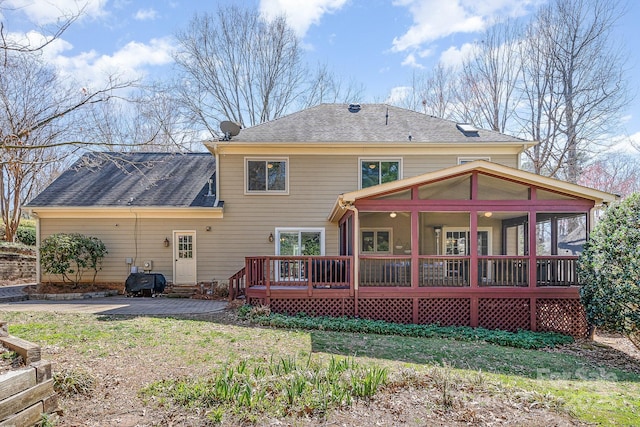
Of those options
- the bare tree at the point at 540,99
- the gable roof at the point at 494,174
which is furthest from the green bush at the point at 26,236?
the bare tree at the point at 540,99

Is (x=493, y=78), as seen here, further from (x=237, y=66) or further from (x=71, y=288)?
(x=71, y=288)

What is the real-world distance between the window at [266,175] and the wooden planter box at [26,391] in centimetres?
876

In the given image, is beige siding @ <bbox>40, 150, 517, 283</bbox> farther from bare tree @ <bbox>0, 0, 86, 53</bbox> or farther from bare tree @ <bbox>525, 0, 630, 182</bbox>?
bare tree @ <bbox>525, 0, 630, 182</bbox>

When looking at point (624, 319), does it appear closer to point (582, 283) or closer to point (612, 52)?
point (582, 283)

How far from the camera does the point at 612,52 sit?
639 inches

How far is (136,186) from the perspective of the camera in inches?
523

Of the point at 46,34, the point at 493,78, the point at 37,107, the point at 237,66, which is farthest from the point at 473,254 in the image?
the point at 237,66

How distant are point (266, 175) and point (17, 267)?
1120 cm

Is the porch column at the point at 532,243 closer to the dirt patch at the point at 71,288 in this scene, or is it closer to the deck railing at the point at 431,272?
the deck railing at the point at 431,272

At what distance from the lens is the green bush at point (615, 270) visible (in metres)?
6.77

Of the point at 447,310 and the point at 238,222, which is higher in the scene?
the point at 238,222

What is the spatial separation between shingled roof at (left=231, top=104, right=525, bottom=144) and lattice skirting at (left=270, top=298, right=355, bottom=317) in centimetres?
539

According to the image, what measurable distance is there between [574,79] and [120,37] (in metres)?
18.7

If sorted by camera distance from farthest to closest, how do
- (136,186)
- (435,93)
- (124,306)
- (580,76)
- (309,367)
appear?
(435,93) → (580,76) → (136,186) → (124,306) → (309,367)
